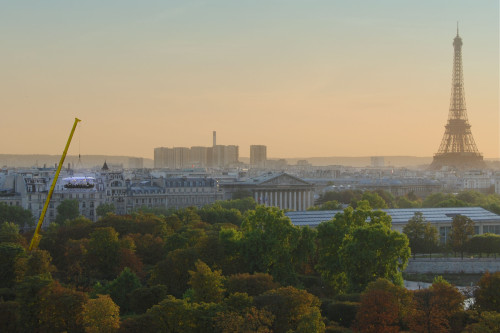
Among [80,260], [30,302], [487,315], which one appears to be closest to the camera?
[487,315]

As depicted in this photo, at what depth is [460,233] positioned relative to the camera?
6356cm

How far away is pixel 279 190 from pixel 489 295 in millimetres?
77237

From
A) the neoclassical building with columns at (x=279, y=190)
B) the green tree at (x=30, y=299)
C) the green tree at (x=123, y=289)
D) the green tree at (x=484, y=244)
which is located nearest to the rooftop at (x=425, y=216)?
the green tree at (x=484, y=244)

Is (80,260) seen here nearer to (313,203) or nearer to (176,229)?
(176,229)

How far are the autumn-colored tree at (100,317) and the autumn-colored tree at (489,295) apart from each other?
16.5 metres

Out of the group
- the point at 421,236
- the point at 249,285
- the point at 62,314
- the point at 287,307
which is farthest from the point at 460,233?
the point at 62,314

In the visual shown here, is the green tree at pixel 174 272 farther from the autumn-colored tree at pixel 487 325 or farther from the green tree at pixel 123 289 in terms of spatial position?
the autumn-colored tree at pixel 487 325

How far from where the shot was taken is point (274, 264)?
4622 centimetres

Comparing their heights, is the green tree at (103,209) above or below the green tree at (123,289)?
above

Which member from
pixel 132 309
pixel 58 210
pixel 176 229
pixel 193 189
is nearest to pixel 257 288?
pixel 132 309

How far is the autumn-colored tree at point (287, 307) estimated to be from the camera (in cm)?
3406

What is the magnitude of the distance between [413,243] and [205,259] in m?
22.4

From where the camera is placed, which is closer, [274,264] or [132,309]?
[132,309]

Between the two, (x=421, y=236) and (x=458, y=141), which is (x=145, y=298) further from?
(x=458, y=141)
